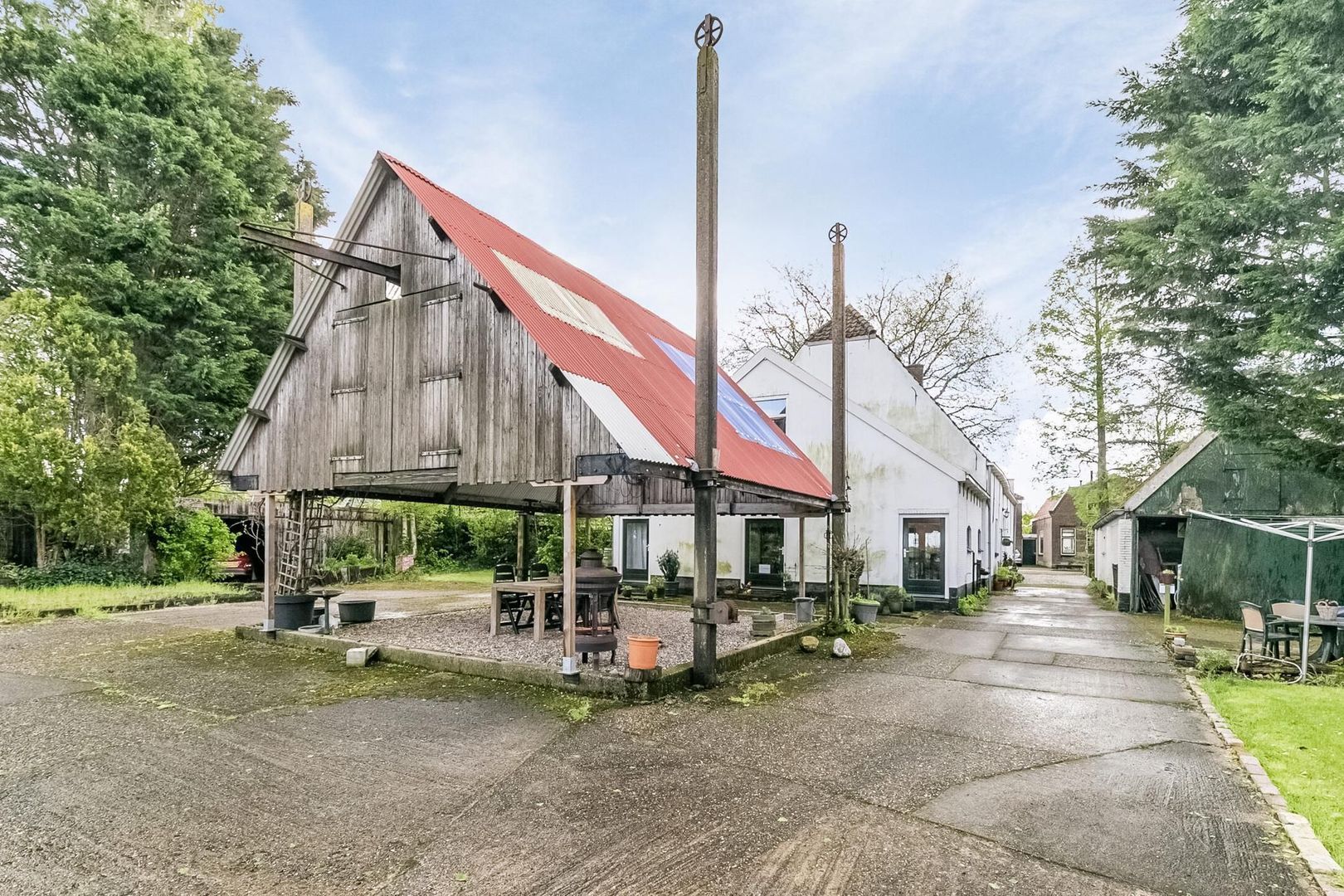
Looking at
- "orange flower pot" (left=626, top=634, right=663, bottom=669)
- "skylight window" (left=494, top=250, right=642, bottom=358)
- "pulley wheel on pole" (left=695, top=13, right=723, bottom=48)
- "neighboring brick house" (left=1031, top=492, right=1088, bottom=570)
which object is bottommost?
"neighboring brick house" (left=1031, top=492, right=1088, bottom=570)

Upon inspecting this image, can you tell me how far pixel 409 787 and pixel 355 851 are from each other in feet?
3.10

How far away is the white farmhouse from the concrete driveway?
280 inches

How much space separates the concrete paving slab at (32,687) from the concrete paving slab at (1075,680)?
33.6ft

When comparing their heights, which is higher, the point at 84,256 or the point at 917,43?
the point at 917,43

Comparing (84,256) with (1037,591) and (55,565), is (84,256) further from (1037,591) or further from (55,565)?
(1037,591)

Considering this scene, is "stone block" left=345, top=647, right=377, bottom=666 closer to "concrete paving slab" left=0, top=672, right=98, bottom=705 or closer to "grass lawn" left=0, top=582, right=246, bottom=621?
"concrete paving slab" left=0, top=672, right=98, bottom=705

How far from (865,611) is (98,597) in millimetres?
15915

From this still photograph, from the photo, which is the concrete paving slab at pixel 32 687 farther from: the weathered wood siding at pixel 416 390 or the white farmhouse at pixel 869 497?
the white farmhouse at pixel 869 497

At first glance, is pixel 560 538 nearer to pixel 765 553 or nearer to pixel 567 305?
pixel 765 553

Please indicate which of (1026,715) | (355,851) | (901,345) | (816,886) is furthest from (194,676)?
(901,345)

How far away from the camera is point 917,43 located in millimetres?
11383

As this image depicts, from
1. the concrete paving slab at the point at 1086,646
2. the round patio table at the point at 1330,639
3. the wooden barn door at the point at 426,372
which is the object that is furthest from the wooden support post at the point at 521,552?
the round patio table at the point at 1330,639

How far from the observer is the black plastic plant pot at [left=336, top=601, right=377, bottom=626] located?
11211 millimetres

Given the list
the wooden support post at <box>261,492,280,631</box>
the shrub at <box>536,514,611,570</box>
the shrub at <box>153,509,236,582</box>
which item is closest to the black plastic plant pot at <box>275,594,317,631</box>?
the wooden support post at <box>261,492,280,631</box>
